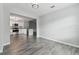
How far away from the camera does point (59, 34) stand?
4.42 metres

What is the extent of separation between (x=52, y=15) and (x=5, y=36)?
2949mm

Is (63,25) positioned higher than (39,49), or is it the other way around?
(63,25)

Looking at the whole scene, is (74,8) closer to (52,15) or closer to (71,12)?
(71,12)

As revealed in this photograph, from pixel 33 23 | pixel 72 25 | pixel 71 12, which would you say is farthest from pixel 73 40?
pixel 33 23

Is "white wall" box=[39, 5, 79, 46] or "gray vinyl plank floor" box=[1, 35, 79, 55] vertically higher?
"white wall" box=[39, 5, 79, 46]

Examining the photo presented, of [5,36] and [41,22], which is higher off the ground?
[41,22]

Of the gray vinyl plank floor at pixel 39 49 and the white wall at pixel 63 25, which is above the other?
the white wall at pixel 63 25

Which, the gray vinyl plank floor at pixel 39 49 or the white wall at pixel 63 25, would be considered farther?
the white wall at pixel 63 25

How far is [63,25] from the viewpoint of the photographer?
4152 millimetres

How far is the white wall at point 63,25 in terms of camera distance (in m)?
3.59

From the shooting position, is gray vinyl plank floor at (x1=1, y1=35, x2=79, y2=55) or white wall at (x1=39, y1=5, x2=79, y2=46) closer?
gray vinyl plank floor at (x1=1, y1=35, x2=79, y2=55)

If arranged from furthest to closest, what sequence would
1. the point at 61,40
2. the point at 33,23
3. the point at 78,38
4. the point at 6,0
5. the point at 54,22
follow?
the point at 33,23
the point at 54,22
the point at 61,40
the point at 78,38
the point at 6,0

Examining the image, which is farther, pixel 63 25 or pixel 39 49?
pixel 63 25

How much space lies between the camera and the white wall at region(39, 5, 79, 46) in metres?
3.59
